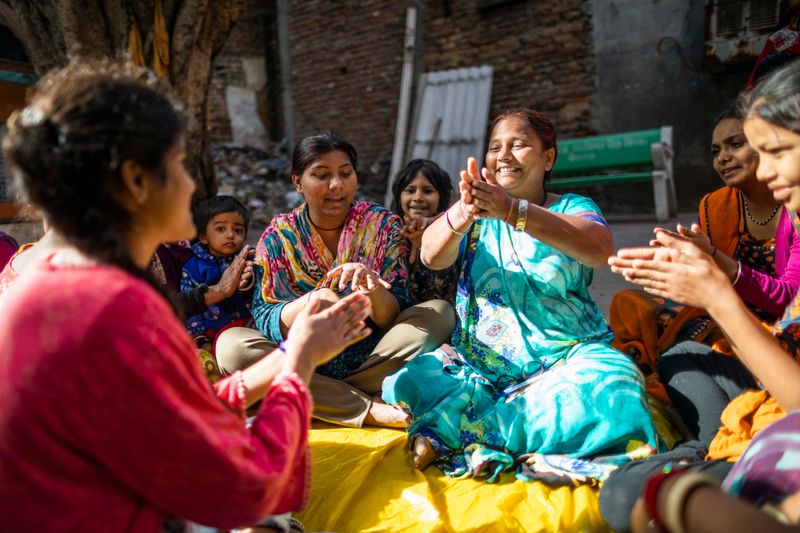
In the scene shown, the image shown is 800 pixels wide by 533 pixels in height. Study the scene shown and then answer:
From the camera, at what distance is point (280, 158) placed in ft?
35.7

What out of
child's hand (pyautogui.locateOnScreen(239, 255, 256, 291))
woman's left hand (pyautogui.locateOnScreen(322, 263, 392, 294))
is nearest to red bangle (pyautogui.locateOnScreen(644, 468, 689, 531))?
woman's left hand (pyautogui.locateOnScreen(322, 263, 392, 294))

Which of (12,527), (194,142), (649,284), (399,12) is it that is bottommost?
(12,527)

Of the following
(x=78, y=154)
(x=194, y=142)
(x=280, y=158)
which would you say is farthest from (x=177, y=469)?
(x=280, y=158)

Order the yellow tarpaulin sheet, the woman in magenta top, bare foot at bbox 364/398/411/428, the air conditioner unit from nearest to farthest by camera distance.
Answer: the woman in magenta top → the yellow tarpaulin sheet → bare foot at bbox 364/398/411/428 → the air conditioner unit

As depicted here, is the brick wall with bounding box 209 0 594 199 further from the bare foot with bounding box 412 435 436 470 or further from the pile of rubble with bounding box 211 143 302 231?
the bare foot with bounding box 412 435 436 470

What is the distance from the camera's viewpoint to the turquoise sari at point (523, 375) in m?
2.17

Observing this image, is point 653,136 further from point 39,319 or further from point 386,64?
point 39,319

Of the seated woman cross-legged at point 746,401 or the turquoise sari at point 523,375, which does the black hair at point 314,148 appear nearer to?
the turquoise sari at point 523,375

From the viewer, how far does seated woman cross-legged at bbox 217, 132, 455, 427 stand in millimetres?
2906

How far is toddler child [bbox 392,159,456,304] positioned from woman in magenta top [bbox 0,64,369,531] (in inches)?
79.1

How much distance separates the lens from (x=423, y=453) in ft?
7.69

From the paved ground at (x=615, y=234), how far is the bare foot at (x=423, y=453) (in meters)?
2.33

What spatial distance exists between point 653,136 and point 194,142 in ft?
18.3

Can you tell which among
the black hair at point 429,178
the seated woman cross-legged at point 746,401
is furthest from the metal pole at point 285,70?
the seated woman cross-legged at point 746,401
